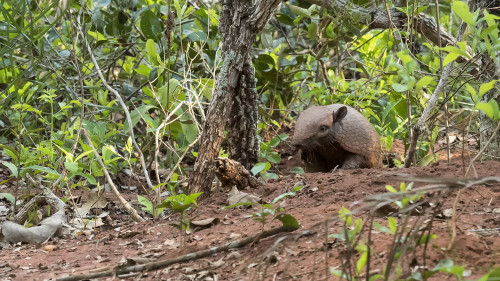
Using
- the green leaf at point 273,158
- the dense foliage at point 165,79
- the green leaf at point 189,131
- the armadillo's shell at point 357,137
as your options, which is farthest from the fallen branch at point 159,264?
the armadillo's shell at point 357,137

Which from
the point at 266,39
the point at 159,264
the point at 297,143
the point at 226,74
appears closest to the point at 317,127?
the point at 297,143

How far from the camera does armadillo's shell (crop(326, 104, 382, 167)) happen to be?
4730mm

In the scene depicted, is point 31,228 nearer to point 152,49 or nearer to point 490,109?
point 152,49

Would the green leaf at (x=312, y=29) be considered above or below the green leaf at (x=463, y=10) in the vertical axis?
below

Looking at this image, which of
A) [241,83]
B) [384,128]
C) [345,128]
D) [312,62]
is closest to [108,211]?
[241,83]

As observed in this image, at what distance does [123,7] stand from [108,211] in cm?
216

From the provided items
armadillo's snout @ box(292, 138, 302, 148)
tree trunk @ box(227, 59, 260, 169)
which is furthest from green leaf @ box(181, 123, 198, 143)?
armadillo's snout @ box(292, 138, 302, 148)

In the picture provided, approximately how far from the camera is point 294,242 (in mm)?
2418

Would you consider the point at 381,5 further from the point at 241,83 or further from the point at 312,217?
the point at 312,217

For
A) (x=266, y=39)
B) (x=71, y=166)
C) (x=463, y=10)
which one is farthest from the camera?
(x=266, y=39)

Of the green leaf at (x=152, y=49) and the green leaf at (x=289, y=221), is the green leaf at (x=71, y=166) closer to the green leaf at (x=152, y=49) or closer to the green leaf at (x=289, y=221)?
the green leaf at (x=152, y=49)

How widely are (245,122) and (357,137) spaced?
1.20 metres

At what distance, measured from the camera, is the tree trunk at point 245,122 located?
150 inches

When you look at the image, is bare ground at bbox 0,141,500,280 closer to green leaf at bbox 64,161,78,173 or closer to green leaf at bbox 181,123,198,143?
green leaf at bbox 64,161,78,173
